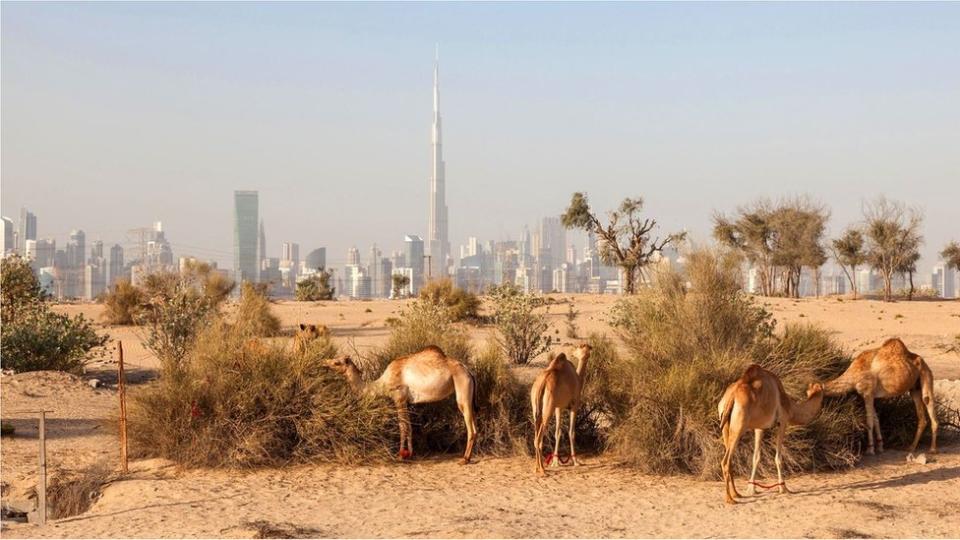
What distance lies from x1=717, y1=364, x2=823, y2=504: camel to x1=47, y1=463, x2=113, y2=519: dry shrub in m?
6.27

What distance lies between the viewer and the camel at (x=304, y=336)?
41.8 feet

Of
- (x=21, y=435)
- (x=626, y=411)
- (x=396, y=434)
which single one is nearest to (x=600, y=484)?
(x=626, y=411)

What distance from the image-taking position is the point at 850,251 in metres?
67.6

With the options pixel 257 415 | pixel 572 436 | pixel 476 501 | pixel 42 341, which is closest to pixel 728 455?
pixel 572 436

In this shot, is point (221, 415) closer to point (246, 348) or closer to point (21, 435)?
point (246, 348)

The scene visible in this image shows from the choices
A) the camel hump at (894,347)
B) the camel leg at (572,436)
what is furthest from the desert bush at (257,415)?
the camel hump at (894,347)

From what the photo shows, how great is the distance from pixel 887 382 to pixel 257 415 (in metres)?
7.18

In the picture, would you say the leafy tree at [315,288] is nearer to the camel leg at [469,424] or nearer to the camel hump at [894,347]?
the camel leg at [469,424]

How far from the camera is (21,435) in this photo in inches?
556

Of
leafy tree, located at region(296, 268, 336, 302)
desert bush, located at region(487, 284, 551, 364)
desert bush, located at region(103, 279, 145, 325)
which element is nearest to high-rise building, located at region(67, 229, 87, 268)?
leafy tree, located at region(296, 268, 336, 302)

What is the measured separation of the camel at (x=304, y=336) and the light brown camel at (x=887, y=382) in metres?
6.13

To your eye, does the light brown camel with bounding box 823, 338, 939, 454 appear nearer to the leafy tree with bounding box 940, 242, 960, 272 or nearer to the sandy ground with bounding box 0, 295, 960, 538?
the sandy ground with bounding box 0, 295, 960, 538

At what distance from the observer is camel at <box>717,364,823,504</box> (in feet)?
33.7

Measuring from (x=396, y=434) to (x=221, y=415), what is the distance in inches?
77.8
